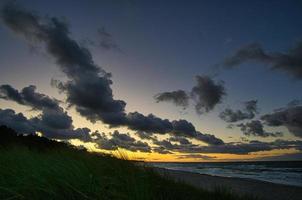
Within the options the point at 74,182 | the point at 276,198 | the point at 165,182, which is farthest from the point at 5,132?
the point at 74,182

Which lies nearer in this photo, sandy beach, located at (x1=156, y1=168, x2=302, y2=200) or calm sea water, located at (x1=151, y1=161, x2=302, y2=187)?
sandy beach, located at (x1=156, y1=168, x2=302, y2=200)

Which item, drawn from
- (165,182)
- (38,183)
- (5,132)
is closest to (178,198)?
(165,182)

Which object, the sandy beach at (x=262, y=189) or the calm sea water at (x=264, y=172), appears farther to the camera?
the calm sea water at (x=264, y=172)

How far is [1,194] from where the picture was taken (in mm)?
4668

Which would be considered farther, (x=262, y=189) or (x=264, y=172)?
(x=264, y=172)

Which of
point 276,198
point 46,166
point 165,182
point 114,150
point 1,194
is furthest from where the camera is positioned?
point 276,198

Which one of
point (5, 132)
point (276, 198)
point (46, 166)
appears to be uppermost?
point (5, 132)

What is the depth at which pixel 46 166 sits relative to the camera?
5.63 meters

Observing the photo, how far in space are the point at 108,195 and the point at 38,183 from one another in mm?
957

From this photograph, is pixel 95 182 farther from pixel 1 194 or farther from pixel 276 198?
pixel 276 198

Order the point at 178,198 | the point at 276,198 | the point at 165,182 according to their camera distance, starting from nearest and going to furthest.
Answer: the point at 178,198 < the point at 165,182 < the point at 276,198

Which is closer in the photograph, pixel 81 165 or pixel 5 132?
pixel 81 165

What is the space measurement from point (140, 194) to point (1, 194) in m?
2.02

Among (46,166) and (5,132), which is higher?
(5,132)
